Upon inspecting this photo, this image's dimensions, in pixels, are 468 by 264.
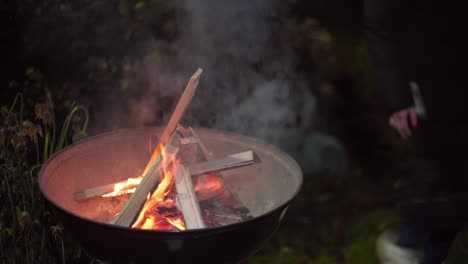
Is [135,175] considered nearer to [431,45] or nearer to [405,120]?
[405,120]

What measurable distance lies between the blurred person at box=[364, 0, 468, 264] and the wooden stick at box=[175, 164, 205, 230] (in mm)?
1147

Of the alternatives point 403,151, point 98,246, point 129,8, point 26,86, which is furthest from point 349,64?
point 98,246

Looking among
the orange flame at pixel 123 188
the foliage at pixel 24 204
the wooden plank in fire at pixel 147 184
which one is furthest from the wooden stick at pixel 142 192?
the foliage at pixel 24 204

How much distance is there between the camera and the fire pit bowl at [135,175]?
1.65m

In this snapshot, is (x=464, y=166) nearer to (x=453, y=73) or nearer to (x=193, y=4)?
(x=453, y=73)

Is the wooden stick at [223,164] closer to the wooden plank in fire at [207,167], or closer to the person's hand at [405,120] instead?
the wooden plank in fire at [207,167]

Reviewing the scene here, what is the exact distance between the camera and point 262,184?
2369mm

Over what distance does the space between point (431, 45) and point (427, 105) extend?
0.32 meters

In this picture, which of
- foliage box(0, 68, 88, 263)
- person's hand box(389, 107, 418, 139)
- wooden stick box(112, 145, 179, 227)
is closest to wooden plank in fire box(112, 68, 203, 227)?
wooden stick box(112, 145, 179, 227)

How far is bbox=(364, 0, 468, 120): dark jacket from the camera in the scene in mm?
2375

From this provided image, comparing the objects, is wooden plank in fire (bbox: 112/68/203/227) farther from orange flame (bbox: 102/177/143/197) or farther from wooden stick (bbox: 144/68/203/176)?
orange flame (bbox: 102/177/143/197)

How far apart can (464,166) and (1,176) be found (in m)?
2.41

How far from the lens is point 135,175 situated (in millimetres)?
2484

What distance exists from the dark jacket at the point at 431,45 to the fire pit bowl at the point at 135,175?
0.90 m
